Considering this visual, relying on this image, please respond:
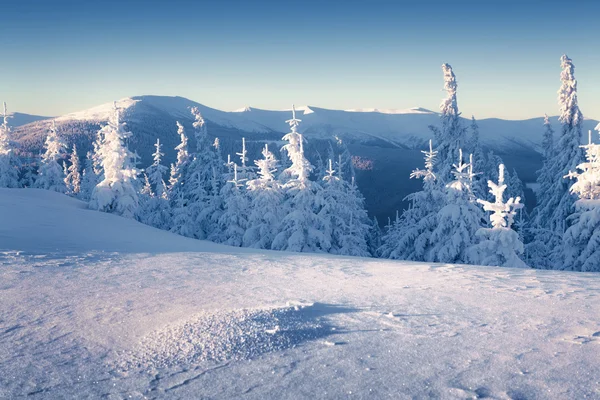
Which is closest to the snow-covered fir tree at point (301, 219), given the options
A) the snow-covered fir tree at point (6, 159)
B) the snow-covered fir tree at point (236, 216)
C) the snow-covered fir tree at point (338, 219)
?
the snow-covered fir tree at point (338, 219)

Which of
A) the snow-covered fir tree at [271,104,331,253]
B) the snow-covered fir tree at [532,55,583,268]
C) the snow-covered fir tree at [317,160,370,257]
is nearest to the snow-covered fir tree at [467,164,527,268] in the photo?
the snow-covered fir tree at [271,104,331,253]

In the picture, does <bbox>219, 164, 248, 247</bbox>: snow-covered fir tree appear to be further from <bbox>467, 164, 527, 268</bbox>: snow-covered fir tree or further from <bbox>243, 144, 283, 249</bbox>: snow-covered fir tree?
<bbox>467, 164, 527, 268</bbox>: snow-covered fir tree

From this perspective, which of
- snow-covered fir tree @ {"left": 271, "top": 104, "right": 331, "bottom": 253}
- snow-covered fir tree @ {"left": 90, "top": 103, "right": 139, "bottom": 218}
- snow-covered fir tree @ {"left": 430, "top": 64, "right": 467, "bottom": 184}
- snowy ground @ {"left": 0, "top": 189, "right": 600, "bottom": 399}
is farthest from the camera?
snow-covered fir tree @ {"left": 430, "top": 64, "right": 467, "bottom": 184}

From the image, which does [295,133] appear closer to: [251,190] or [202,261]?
[251,190]

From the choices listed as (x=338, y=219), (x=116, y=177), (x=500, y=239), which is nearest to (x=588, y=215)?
(x=500, y=239)

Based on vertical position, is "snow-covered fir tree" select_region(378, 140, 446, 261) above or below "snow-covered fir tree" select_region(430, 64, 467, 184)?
below

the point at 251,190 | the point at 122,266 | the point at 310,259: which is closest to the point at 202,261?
the point at 122,266

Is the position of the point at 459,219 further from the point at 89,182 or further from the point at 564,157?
the point at 89,182
